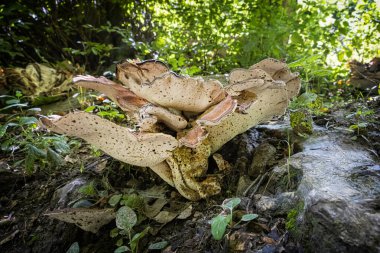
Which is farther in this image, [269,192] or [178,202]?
[178,202]

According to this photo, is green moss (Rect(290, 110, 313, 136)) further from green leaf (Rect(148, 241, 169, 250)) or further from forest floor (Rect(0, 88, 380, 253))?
green leaf (Rect(148, 241, 169, 250))

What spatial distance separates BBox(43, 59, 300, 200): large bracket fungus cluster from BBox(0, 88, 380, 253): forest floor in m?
0.26

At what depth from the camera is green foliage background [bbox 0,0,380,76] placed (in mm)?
3852

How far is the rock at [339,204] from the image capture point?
1.10 meters

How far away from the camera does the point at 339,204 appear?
1.23 meters

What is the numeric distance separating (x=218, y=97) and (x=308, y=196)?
92 centimetres

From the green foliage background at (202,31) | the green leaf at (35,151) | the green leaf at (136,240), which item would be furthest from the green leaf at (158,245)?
the green foliage background at (202,31)

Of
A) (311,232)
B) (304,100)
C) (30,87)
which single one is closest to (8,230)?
(311,232)

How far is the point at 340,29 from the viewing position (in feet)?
11.9

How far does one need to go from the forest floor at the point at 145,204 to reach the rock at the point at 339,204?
16 cm

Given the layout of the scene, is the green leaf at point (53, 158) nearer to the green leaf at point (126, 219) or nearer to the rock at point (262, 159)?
the green leaf at point (126, 219)

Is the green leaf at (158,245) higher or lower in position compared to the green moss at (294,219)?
lower

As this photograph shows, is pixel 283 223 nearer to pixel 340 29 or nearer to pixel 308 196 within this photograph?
pixel 308 196

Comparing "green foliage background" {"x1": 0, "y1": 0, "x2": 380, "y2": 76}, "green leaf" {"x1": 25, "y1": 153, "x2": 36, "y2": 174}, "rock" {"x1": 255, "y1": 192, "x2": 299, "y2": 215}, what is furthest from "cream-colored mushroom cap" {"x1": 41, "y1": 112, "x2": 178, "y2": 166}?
"green foliage background" {"x1": 0, "y1": 0, "x2": 380, "y2": 76}
